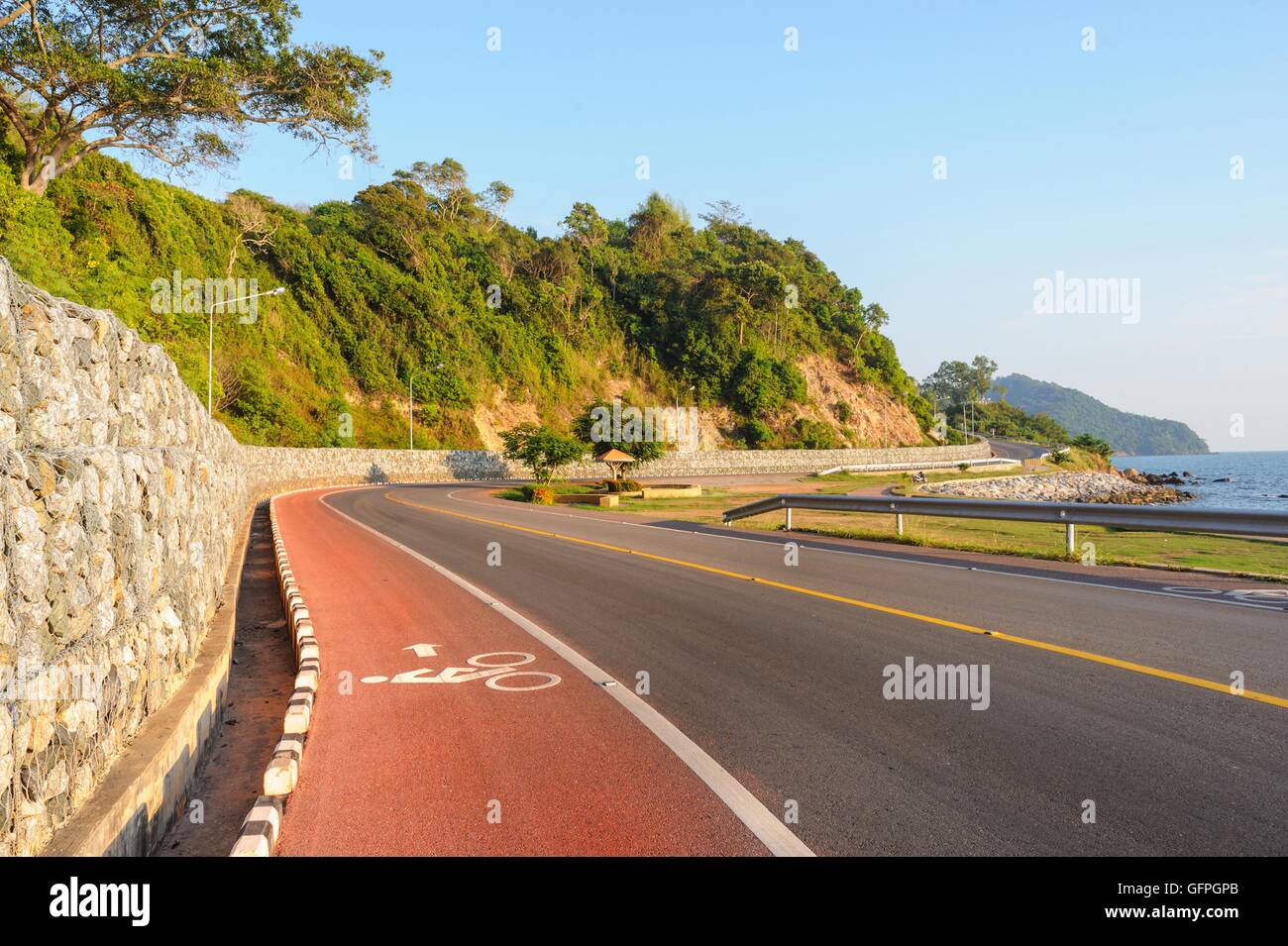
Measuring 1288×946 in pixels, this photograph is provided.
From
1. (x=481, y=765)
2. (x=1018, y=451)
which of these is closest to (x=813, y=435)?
(x=1018, y=451)

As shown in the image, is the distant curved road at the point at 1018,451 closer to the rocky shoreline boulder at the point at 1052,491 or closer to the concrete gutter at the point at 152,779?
the rocky shoreline boulder at the point at 1052,491

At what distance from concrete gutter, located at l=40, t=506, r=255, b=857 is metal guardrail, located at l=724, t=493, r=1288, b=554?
Result: 1247cm

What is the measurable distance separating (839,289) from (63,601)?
125258mm

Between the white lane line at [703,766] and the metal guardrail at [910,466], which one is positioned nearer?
the white lane line at [703,766]

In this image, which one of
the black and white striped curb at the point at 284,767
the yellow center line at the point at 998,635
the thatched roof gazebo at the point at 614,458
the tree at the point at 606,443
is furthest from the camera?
the tree at the point at 606,443

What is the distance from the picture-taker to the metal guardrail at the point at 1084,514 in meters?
12.2

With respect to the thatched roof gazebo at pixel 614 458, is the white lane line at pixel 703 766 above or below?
below

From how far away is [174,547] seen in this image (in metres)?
6.84

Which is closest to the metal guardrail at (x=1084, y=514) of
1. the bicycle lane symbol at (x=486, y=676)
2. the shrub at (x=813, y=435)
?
the bicycle lane symbol at (x=486, y=676)

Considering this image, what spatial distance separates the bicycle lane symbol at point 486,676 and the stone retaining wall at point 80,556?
1755 millimetres

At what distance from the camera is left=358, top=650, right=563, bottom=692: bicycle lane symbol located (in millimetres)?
7043

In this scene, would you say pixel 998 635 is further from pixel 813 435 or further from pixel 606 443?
pixel 813 435

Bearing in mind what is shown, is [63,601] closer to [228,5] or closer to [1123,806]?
[1123,806]
